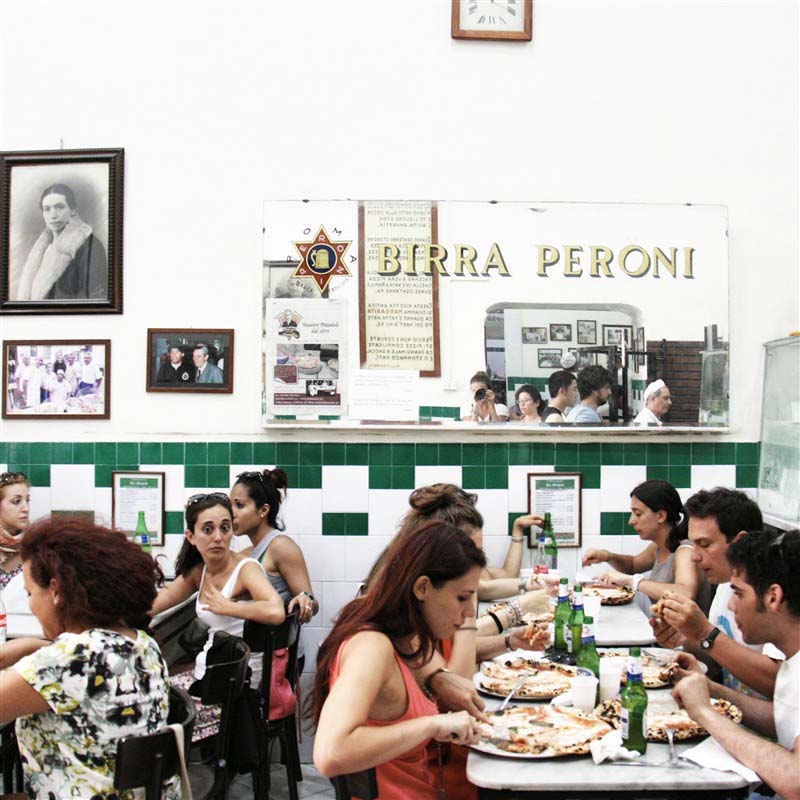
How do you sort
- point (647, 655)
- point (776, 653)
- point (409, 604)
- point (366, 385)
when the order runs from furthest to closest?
1. point (366, 385)
2. point (647, 655)
3. point (776, 653)
4. point (409, 604)

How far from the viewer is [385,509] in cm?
439

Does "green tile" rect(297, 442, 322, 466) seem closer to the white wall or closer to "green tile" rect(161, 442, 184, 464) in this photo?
the white wall

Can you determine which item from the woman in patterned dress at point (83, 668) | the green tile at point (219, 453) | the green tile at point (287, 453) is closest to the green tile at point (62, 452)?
the green tile at point (219, 453)

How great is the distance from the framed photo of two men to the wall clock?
5.93 feet

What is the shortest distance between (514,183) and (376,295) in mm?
882

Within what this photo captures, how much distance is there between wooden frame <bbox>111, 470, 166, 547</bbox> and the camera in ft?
14.5

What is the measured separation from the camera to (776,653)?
2.76 meters

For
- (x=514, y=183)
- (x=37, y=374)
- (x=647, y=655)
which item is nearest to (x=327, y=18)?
(x=514, y=183)

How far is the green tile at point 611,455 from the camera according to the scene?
4453 mm

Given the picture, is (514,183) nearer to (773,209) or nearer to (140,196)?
(773,209)

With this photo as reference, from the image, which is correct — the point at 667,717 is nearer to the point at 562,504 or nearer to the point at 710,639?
the point at 710,639

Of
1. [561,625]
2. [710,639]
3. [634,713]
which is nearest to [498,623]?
[561,625]

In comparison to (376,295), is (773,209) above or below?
above

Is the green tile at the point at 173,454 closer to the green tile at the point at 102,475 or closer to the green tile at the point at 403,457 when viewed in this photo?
the green tile at the point at 102,475
